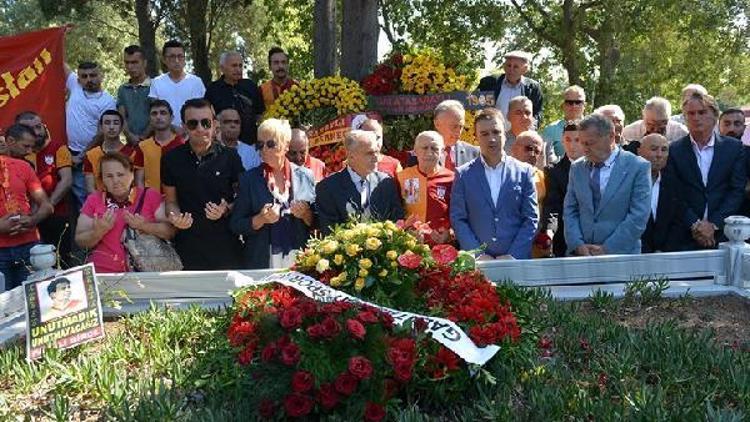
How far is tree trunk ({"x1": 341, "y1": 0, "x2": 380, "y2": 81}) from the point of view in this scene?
10992mm

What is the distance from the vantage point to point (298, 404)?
354 cm

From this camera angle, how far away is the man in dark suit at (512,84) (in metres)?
8.34

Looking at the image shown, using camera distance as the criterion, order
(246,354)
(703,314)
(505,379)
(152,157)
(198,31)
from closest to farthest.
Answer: (246,354)
(505,379)
(703,314)
(152,157)
(198,31)

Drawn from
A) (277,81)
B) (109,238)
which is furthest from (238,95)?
(109,238)

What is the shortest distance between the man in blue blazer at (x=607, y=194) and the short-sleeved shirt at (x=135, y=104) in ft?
15.1

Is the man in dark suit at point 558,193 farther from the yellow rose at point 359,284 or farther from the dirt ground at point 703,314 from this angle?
the yellow rose at point 359,284

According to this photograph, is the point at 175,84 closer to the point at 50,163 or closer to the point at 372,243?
the point at 50,163

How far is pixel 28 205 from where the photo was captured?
21.1ft

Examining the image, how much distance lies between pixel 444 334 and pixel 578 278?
6.58ft

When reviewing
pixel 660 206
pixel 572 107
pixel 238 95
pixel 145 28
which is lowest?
pixel 660 206

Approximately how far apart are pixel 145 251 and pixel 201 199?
23.9 inches

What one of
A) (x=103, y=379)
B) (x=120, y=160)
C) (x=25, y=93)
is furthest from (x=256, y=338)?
(x=25, y=93)

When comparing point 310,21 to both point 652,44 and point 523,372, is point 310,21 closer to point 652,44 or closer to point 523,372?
point 652,44

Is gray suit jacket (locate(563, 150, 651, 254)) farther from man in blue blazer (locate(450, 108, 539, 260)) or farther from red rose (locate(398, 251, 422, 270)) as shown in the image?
red rose (locate(398, 251, 422, 270))
